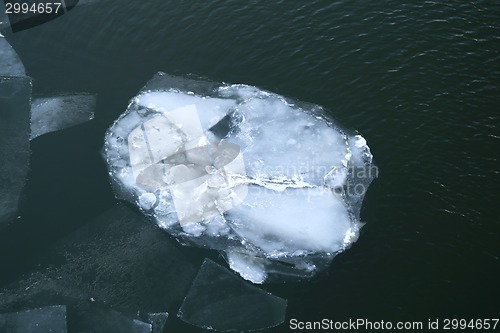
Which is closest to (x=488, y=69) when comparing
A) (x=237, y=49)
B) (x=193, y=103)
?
(x=237, y=49)

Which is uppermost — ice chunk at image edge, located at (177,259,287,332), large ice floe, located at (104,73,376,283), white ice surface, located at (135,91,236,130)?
white ice surface, located at (135,91,236,130)

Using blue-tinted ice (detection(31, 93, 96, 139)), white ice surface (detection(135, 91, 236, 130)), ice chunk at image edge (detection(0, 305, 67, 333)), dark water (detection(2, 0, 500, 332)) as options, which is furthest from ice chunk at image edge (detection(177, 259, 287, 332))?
blue-tinted ice (detection(31, 93, 96, 139))

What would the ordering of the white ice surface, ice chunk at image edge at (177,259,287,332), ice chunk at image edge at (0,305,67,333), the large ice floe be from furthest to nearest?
1. the white ice surface
2. the large ice floe
3. ice chunk at image edge at (0,305,67,333)
4. ice chunk at image edge at (177,259,287,332)

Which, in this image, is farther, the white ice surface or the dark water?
the white ice surface

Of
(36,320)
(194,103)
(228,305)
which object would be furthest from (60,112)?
(228,305)

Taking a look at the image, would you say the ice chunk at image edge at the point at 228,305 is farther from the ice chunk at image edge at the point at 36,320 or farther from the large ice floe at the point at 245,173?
the ice chunk at image edge at the point at 36,320

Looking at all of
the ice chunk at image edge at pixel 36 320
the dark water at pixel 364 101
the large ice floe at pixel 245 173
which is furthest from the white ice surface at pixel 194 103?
the ice chunk at image edge at pixel 36 320

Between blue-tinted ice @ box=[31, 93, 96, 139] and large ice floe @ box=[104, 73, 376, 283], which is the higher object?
blue-tinted ice @ box=[31, 93, 96, 139]

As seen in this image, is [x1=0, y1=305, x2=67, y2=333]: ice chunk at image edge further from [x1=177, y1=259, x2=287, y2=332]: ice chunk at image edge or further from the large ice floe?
the large ice floe

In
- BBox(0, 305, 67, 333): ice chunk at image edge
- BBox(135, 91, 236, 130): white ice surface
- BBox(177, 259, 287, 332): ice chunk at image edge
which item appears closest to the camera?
BBox(177, 259, 287, 332): ice chunk at image edge

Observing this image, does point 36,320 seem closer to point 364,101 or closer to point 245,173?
point 245,173
